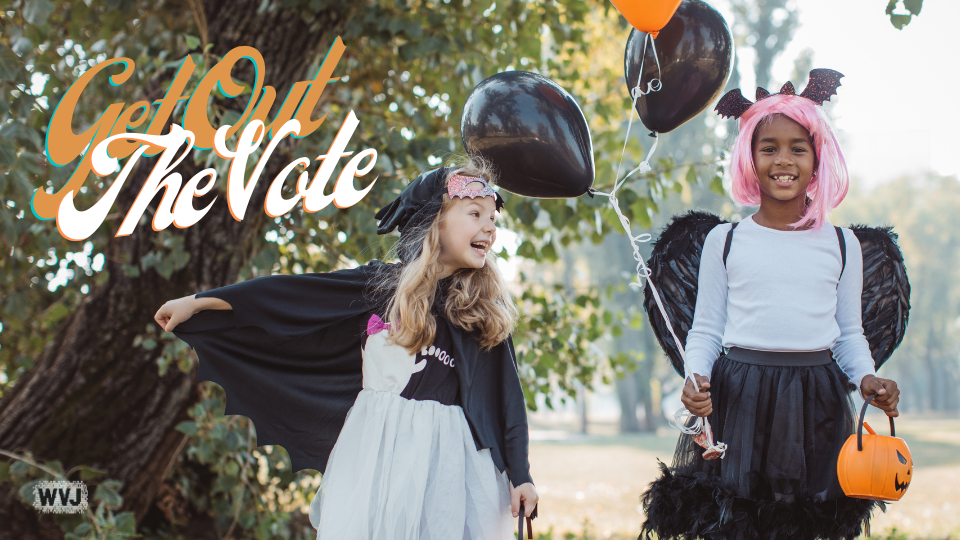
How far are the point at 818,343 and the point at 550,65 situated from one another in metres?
2.80

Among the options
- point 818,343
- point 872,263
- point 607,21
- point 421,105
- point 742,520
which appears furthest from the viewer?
point 607,21

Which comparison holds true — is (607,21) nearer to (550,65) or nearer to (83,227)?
(550,65)

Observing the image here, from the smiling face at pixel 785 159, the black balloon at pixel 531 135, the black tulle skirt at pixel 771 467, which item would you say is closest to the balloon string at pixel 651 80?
the black balloon at pixel 531 135

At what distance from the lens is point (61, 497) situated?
3.09 metres

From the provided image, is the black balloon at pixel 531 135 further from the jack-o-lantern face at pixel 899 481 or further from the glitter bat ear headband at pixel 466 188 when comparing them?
the jack-o-lantern face at pixel 899 481

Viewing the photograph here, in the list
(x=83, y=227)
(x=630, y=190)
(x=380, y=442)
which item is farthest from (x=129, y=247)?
(x=630, y=190)

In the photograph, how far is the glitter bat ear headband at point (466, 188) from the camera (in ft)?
7.22

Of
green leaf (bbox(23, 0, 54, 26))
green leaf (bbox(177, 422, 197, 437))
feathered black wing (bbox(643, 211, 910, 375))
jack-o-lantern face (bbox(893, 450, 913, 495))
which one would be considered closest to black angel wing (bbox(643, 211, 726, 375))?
feathered black wing (bbox(643, 211, 910, 375))

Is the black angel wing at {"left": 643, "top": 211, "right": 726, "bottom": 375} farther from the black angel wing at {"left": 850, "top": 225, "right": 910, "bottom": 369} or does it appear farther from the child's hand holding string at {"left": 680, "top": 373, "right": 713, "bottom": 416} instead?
the black angel wing at {"left": 850, "top": 225, "right": 910, "bottom": 369}

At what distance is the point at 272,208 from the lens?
10.8 ft

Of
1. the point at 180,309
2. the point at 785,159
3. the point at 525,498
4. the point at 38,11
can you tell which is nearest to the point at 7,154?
the point at 38,11

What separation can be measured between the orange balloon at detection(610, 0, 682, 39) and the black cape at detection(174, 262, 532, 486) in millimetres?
1080

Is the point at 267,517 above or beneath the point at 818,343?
beneath

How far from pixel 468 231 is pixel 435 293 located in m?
0.22
